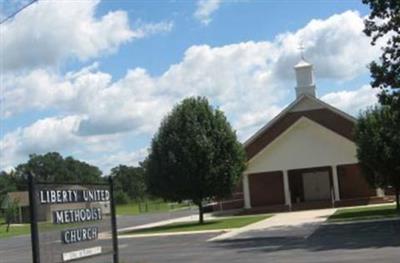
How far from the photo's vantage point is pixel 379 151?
38.3 meters

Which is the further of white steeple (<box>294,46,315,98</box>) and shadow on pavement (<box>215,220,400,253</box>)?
white steeple (<box>294,46,315,98</box>)

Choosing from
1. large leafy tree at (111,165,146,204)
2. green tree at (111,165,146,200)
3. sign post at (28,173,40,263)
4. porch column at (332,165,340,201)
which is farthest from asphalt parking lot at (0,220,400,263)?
large leafy tree at (111,165,146,204)

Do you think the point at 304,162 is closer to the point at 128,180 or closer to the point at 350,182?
the point at 350,182

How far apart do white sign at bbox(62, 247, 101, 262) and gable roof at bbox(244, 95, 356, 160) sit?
40314mm

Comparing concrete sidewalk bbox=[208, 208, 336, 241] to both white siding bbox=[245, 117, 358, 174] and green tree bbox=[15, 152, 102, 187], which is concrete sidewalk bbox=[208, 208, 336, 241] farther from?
green tree bbox=[15, 152, 102, 187]

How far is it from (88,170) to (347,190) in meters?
111

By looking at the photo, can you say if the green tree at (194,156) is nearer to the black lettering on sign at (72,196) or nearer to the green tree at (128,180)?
the black lettering on sign at (72,196)

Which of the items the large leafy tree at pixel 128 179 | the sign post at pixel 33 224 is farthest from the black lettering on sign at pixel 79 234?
the large leafy tree at pixel 128 179

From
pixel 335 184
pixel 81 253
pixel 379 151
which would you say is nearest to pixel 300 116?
pixel 335 184

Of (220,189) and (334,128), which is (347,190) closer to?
(334,128)

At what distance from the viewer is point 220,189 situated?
41.1 meters

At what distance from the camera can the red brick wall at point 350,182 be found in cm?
5278

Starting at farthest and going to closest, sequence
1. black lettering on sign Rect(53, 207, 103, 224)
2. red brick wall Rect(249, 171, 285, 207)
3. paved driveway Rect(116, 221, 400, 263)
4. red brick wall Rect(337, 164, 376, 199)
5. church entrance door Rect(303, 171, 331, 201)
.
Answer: red brick wall Rect(249, 171, 285, 207), church entrance door Rect(303, 171, 331, 201), red brick wall Rect(337, 164, 376, 199), paved driveway Rect(116, 221, 400, 263), black lettering on sign Rect(53, 207, 103, 224)

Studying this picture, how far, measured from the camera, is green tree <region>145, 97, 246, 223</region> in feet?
133
